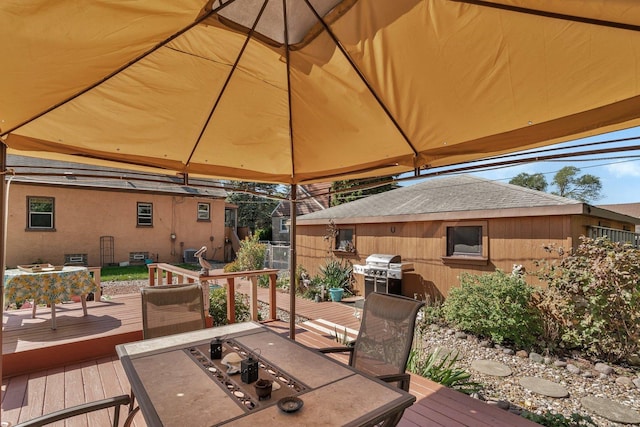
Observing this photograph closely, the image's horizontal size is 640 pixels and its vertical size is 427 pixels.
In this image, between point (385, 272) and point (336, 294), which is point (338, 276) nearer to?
point (336, 294)

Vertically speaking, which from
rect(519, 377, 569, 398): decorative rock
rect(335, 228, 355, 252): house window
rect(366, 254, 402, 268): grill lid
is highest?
rect(335, 228, 355, 252): house window

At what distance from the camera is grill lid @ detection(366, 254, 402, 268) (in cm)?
808

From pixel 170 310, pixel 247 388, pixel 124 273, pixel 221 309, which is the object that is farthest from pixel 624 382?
pixel 124 273

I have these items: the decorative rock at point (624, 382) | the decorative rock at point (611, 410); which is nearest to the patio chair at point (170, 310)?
the decorative rock at point (611, 410)

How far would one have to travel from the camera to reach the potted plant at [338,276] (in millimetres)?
9492

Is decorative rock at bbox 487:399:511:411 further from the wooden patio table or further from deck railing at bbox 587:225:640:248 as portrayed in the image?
deck railing at bbox 587:225:640:248

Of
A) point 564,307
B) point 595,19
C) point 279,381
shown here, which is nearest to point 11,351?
point 279,381

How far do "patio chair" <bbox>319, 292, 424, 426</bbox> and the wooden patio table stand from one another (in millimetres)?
414

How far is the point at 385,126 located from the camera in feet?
10.3

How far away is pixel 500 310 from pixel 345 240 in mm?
5282

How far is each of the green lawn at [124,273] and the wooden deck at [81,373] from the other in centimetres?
563

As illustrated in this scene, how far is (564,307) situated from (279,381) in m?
5.31

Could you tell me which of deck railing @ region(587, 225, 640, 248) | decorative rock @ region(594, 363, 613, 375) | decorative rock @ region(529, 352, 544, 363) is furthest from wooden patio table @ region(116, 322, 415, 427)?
deck railing @ region(587, 225, 640, 248)

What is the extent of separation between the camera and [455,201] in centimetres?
809
